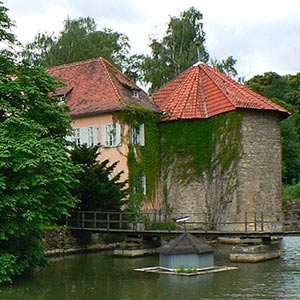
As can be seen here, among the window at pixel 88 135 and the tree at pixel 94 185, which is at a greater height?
the window at pixel 88 135

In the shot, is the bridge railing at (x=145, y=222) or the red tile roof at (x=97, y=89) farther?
the red tile roof at (x=97, y=89)

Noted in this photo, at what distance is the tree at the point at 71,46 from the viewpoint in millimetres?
43562

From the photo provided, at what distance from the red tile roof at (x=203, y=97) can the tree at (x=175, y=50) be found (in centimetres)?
946

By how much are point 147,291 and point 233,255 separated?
750 cm

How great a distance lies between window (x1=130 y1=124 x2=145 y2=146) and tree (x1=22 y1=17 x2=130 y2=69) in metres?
14.7

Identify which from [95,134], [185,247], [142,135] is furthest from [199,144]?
[185,247]

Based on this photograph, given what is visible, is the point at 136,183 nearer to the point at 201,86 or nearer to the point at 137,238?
the point at 137,238

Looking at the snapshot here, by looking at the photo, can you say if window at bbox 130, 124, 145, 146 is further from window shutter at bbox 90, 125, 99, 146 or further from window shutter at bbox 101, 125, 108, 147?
window shutter at bbox 90, 125, 99, 146

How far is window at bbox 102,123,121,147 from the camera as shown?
1167 inches

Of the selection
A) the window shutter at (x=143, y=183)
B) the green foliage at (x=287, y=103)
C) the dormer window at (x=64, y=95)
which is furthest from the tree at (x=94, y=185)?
the green foliage at (x=287, y=103)

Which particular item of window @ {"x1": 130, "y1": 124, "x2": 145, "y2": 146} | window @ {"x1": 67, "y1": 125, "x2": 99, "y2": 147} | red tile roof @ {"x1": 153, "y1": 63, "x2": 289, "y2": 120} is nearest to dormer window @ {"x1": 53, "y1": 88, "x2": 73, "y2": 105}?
window @ {"x1": 67, "y1": 125, "x2": 99, "y2": 147}

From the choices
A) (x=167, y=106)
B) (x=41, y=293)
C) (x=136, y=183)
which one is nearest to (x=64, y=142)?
(x=41, y=293)

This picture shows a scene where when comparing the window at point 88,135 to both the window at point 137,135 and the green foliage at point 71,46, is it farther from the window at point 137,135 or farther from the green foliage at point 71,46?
the green foliage at point 71,46

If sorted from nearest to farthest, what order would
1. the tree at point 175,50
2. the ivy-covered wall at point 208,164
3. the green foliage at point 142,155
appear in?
the ivy-covered wall at point 208,164 < the green foliage at point 142,155 < the tree at point 175,50
